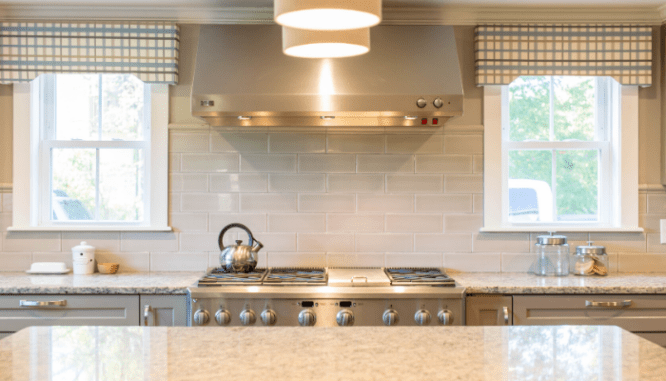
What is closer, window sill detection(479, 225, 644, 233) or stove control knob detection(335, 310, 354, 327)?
stove control knob detection(335, 310, 354, 327)

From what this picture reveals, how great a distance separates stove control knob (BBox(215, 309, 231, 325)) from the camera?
275 centimetres

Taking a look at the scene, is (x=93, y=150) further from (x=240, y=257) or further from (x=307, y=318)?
(x=307, y=318)

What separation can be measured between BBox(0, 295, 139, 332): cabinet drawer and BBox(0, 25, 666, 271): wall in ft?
1.88

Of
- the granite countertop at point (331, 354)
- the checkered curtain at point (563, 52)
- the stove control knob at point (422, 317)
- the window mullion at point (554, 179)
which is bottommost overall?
the stove control knob at point (422, 317)

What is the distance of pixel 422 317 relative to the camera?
2.76 meters

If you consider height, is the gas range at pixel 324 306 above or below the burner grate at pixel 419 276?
below

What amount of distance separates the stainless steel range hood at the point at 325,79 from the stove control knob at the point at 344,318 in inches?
38.0

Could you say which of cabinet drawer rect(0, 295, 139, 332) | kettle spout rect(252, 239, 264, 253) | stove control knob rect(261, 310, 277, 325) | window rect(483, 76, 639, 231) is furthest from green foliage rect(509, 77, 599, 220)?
cabinet drawer rect(0, 295, 139, 332)

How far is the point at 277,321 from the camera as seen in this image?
9.07 ft

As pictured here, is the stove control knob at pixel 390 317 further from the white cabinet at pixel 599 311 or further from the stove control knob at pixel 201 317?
the stove control knob at pixel 201 317

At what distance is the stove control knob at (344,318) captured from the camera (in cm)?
273

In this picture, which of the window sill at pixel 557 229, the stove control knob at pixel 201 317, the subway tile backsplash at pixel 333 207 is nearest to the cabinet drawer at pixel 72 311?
the stove control knob at pixel 201 317

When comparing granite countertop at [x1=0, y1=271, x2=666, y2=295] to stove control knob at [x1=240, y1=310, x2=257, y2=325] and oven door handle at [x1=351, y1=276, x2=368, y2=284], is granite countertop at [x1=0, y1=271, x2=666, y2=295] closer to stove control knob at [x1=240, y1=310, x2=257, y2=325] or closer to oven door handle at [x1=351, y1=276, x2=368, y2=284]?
stove control knob at [x1=240, y1=310, x2=257, y2=325]

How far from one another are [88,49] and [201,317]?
1.69 metres
